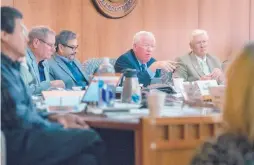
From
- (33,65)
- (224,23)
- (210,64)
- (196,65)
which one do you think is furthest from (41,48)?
(224,23)

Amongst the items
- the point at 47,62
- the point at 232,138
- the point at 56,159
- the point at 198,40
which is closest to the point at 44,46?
the point at 47,62

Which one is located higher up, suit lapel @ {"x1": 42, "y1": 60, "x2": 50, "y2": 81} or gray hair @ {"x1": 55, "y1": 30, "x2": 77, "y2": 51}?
gray hair @ {"x1": 55, "y1": 30, "x2": 77, "y2": 51}

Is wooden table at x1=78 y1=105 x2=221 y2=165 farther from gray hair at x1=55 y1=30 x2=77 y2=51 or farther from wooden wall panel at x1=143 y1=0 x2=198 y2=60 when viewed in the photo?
wooden wall panel at x1=143 y1=0 x2=198 y2=60

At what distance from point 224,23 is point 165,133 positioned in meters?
4.65

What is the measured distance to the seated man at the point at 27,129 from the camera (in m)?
2.25

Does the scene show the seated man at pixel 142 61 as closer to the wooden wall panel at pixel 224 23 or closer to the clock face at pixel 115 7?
the clock face at pixel 115 7

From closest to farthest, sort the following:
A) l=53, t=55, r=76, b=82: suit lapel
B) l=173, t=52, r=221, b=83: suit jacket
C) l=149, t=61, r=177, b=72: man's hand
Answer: l=149, t=61, r=177, b=72: man's hand < l=53, t=55, r=76, b=82: suit lapel < l=173, t=52, r=221, b=83: suit jacket

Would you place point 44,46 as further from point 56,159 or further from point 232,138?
point 232,138

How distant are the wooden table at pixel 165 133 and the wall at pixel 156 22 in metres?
3.39

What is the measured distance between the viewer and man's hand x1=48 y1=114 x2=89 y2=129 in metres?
2.36

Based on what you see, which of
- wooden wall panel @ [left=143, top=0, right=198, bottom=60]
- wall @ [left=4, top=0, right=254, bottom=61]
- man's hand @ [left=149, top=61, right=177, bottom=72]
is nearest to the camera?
man's hand @ [left=149, top=61, right=177, bottom=72]

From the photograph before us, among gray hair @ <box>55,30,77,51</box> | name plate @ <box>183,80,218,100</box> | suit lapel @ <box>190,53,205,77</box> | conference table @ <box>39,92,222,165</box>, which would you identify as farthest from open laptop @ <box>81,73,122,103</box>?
suit lapel @ <box>190,53,205,77</box>

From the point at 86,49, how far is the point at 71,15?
420mm

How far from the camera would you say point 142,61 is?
502 cm
